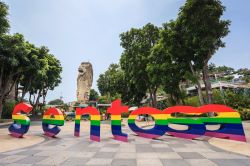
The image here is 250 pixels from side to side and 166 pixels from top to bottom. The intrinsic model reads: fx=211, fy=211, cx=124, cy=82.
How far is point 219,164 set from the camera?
685 cm

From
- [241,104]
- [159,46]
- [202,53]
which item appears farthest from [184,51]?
[241,104]

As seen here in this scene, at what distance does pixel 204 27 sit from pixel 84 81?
40156mm

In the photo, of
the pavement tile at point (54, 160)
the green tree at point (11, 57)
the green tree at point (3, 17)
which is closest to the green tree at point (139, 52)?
the green tree at point (11, 57)

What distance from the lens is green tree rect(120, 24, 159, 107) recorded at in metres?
33.2

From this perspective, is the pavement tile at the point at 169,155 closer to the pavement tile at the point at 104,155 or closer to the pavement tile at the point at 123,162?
the pavement tile at the point at 123,162

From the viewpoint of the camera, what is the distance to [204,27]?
22469 millimetres

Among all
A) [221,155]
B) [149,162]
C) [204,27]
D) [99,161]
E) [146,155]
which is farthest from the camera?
[204,27]

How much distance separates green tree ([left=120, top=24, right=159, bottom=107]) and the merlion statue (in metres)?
23.5

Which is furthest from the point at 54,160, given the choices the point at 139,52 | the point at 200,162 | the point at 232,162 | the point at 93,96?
the point at 93,96

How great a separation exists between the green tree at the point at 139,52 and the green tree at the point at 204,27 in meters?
9.72

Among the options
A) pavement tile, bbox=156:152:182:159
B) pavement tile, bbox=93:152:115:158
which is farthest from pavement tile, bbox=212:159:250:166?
pavement tile, bbox=93:152:115:158

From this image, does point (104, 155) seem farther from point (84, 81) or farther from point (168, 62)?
point (84, 81)

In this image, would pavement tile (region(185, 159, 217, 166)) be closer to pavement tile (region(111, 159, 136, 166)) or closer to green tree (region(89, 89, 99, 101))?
pavement tile (region(111, 159, 136, 166))

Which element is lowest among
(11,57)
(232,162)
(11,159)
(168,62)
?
(232,162)
